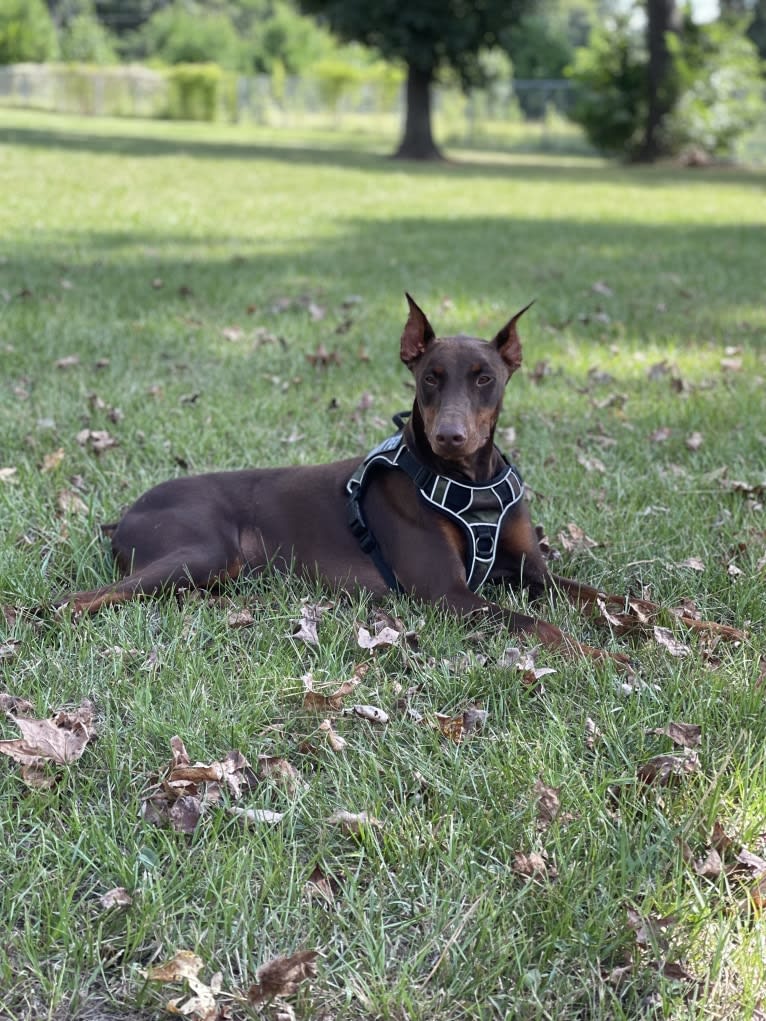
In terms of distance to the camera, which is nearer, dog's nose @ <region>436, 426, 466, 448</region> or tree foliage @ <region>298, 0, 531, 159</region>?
dog's nose @ <region>436, 426, 466, 448</region>

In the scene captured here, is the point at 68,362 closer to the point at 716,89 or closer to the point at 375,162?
the point at 375,162

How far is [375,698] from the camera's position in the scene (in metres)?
2.80

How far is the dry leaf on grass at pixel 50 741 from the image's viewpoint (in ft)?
8.10

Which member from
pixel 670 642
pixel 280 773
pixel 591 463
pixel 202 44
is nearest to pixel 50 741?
pixel 280 773

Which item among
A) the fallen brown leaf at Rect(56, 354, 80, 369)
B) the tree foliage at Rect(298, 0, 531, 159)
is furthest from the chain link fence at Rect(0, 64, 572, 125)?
the fallen brown leaf at Rect(56, 354, 80, 369)

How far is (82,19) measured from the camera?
56500 millimetres

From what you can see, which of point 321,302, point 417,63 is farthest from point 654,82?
point 321,302

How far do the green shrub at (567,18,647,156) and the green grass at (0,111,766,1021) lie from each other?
21475 mm

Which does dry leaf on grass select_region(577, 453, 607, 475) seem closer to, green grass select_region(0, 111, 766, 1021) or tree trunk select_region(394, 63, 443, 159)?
green grass select_region(0, 111, 766, 1021)

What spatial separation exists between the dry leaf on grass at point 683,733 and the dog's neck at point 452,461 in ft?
3.63

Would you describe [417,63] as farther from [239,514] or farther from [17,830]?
[17,830]

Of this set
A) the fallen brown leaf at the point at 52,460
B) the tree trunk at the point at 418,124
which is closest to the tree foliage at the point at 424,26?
the tree trunk at the point at 418,124

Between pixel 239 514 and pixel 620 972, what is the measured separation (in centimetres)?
212

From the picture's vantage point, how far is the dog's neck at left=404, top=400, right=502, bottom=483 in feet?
11.1
